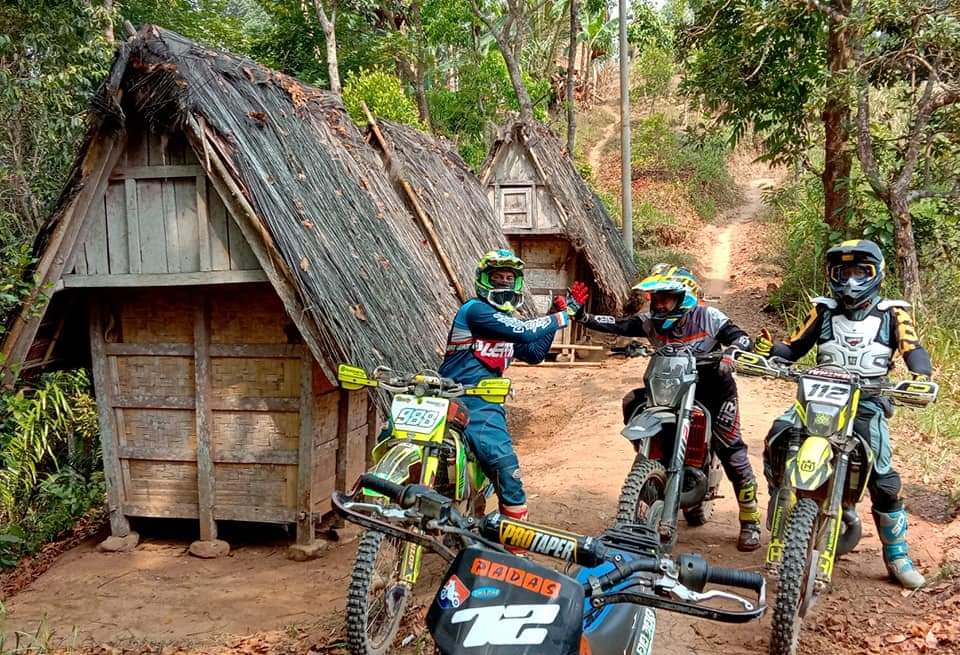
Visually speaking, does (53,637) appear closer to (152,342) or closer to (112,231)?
(152,342)

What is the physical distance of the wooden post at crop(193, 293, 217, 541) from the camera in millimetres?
6320

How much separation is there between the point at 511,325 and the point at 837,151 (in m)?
10.2

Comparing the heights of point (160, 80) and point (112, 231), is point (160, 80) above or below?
above

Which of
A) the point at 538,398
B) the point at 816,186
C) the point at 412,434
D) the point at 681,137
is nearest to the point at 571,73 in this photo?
the point at 816,186

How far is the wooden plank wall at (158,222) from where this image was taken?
5.91 metres

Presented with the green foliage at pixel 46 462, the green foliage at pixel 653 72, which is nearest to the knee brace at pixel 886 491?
the green foliage at pixel 46 462

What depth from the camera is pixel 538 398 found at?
12.2m

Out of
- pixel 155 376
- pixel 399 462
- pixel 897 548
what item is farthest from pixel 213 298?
pixel 897 548

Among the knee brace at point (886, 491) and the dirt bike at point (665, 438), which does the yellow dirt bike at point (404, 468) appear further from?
the knee brace at point (886, 491)

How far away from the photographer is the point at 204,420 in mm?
6375

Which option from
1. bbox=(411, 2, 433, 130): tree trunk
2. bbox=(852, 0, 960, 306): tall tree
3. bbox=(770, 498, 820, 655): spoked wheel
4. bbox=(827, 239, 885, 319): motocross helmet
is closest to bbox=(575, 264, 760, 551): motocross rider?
bbox=(827, 239, 885, 319): motocross helmet

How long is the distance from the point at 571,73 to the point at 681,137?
1171 cm

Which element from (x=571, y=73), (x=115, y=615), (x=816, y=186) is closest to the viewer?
(x=115, y=615)

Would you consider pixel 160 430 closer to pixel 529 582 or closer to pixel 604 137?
pixel 529 582
